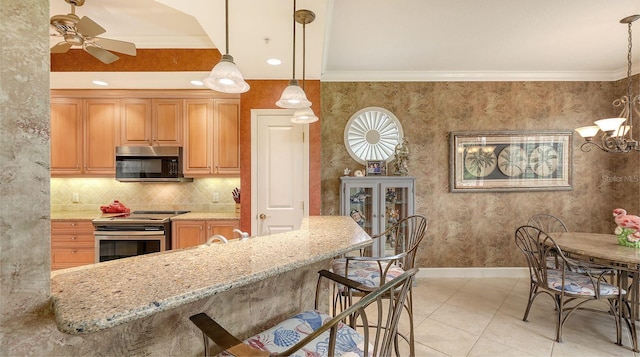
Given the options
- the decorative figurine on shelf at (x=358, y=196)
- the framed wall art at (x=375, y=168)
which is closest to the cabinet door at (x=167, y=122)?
the decorative figurine on shelf at (x=358, y=196)

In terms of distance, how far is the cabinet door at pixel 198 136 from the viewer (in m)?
3.65

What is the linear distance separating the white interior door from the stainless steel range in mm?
1167

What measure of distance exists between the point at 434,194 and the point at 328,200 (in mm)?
1484

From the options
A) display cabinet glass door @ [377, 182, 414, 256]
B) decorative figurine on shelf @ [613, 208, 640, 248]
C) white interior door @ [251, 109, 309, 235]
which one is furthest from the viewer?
display cabinet glass door @ [377, 182, 414, 256]

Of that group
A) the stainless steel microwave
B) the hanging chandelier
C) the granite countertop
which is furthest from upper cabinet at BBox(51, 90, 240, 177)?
the hanging chandelier

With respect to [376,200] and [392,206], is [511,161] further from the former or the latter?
[376,200]

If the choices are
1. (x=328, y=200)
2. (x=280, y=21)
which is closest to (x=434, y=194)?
(x=328, y=200)

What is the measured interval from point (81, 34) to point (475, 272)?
495 centimetres

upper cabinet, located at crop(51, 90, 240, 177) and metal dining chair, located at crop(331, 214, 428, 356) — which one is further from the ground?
upper cabinet, located at crop(51, 90, 240, 177)

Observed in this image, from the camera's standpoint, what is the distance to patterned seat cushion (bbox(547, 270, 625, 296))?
7.50 ft

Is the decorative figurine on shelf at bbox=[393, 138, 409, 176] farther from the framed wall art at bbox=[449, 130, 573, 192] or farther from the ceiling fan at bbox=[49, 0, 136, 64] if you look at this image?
the ceiling fan at bbox=[49, 0, 136, 64]

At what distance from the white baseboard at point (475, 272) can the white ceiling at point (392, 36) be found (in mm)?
2655

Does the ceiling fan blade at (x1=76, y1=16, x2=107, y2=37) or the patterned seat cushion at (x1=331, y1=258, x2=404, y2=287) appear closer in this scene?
the patterned seat cushion at (x1=331, y1=258, x2=404, y2=287)

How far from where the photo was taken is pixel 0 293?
711mm
